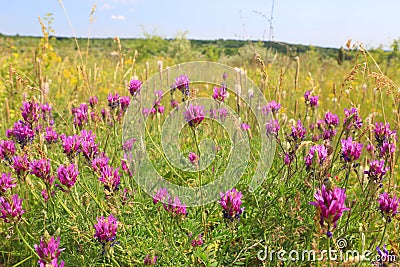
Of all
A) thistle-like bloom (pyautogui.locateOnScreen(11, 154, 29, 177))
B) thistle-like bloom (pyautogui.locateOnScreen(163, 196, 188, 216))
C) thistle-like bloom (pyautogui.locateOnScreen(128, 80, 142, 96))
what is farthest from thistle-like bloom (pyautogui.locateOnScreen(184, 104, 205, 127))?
thistle-like bloom (pyautogui.locateOnScreen(11, 154, 29, 177))

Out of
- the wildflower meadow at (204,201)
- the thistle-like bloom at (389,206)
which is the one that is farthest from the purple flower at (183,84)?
the thistle-like bloom at (389,206)

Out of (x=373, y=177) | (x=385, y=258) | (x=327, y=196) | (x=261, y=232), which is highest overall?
(x=327, y=196)

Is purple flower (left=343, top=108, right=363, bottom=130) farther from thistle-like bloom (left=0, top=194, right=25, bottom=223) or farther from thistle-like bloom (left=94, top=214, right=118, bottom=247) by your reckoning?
thistle-like bloom (left=0, top=194, right=25, bottom=223)

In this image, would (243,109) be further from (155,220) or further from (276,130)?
(155,220)

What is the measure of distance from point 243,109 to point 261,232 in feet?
5.93

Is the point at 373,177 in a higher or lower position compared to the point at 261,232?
higher

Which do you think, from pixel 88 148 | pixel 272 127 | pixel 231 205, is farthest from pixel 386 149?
pixel 88 148

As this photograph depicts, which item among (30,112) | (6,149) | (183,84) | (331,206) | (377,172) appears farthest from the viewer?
(183,84)

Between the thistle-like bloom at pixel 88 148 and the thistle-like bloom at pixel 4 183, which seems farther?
the thistle-like bloom at pixel 88 148

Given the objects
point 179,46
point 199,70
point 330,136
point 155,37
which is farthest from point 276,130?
point 155,37

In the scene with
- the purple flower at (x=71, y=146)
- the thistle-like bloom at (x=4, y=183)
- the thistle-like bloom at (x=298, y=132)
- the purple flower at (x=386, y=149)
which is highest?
the thistle-like bloom at (x=298, y=132)

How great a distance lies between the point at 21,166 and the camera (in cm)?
183

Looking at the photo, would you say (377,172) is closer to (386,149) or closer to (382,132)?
(386,149)

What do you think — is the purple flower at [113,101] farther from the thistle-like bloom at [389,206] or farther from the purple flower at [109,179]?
the thistle-like bloom at [389,206]
